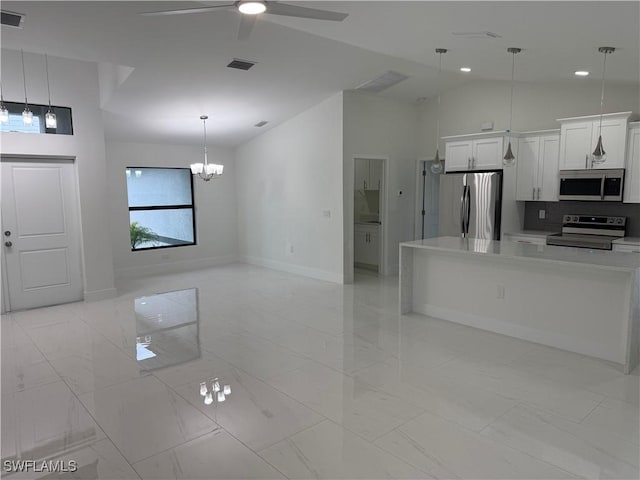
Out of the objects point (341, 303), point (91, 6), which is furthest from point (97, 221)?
point (341, 303)

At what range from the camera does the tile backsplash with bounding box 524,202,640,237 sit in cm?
545

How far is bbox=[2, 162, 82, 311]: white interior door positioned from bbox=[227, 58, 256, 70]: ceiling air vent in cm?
278

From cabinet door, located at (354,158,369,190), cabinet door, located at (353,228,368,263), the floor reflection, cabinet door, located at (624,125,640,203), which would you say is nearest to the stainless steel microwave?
cabinet door, located at (624,125,640,203)

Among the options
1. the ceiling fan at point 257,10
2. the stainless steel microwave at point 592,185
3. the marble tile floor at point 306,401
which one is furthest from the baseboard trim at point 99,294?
the stainless steel microwave at point 592,185

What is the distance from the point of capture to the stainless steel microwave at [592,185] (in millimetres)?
5166

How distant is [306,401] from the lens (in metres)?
3.10

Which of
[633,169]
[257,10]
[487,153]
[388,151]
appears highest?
[257,10]

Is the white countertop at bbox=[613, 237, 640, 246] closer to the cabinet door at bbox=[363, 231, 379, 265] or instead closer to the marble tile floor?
the marble tile floor

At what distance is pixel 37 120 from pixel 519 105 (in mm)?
6785

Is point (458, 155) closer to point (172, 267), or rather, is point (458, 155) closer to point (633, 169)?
point (633, 169)

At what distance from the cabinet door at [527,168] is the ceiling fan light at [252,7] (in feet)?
15.6

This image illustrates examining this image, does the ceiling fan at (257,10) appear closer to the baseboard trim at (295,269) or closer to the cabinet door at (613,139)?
the cabinet door at (613,139)

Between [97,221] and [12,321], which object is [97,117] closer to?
[97,221]

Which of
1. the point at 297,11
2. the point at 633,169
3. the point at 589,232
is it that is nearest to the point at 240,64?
the point at 297,11
